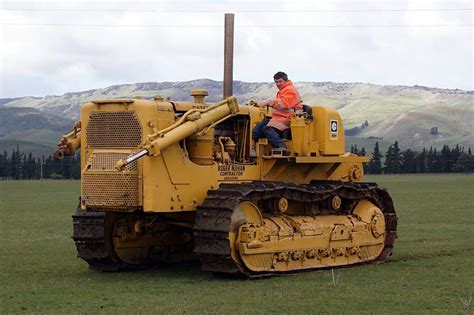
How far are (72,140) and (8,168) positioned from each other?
314ft

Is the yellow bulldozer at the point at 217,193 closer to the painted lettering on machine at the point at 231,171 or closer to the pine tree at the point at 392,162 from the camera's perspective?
the painted lettering on machine at the point at 231,171

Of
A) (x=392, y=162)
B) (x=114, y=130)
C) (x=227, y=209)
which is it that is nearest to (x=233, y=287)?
(x=227, y=209)

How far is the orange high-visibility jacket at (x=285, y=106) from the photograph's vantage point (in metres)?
21.8

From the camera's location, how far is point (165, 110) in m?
19.6

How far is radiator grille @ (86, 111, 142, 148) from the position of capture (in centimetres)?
1919

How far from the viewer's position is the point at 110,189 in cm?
1892

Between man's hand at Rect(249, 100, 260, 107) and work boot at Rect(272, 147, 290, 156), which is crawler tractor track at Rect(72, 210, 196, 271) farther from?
man's hand at Rect(249, 100, 260, 107)

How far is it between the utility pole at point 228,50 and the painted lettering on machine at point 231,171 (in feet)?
12.7

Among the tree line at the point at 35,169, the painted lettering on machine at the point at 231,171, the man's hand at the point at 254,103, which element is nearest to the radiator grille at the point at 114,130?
the painted lettering on machine at the point at 231,171

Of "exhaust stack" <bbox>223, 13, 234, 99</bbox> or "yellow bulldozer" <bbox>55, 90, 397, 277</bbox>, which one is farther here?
"exhaust stack" <bbox>223, 13, 234, 99</bbox>

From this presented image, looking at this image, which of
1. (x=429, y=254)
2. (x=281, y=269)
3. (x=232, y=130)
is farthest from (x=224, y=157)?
(x=429, y=254)

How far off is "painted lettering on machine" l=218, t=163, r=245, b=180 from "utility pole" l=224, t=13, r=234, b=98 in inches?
153

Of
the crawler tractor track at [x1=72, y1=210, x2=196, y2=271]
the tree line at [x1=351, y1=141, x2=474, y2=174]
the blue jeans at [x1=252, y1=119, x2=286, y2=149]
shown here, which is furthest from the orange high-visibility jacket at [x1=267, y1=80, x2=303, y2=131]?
the tree line at [x1=351, y1=141, x2=474, y2=174]

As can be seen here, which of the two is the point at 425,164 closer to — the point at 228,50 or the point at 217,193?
the point at 228,50
